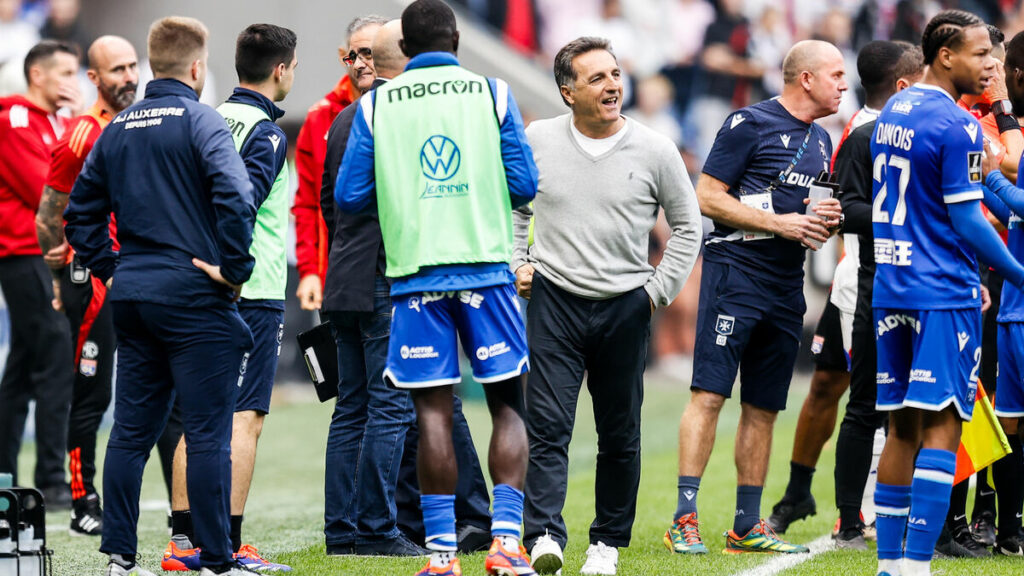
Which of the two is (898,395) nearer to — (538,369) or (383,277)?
(538,369)

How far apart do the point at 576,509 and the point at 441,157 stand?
4.06 m

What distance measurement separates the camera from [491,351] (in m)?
5.06

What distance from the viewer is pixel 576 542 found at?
7.02 meters

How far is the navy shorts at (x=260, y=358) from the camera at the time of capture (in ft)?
19.9

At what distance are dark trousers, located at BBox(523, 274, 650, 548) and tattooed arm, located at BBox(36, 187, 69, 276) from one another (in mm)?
2809

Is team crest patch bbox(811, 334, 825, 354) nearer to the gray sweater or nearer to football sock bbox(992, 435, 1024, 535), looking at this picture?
football sock bbox(992, 435, 1024, 535)

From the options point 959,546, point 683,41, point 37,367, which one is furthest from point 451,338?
point 683,41

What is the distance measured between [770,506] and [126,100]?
14.9 ft

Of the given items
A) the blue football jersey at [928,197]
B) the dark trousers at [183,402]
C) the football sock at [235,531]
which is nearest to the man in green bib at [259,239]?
the football sock at [235,531]

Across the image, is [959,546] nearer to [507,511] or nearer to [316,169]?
[507,511]

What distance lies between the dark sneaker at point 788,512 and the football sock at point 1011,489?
3.79 feet

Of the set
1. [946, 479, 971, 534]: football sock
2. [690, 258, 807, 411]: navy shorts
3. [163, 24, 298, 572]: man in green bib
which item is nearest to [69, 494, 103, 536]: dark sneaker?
[163, 24, 298, 572]: man in green bib

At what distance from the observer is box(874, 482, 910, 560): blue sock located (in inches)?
206

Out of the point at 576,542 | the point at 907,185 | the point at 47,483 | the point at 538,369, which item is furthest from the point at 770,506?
the point at 47,483
